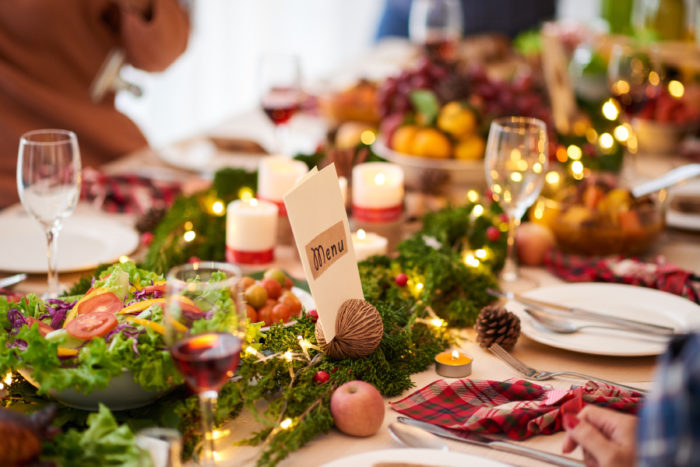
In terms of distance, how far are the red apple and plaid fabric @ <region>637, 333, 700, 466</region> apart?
12.5 inches

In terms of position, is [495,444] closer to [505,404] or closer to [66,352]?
[505,404]

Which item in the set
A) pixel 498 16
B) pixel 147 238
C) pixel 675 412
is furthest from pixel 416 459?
pixel 498 16

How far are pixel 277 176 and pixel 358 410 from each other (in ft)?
2.12

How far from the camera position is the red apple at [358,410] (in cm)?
82

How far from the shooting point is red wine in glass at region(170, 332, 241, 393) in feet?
2.21

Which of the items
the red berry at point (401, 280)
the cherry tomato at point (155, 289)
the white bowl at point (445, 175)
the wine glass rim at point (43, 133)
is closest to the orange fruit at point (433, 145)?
the white bowl at point (445, 175)

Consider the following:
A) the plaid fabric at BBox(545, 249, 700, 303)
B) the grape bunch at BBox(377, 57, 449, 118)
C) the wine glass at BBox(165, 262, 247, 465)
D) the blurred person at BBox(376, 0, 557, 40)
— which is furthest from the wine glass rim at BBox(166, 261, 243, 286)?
the blurred person at BBox(376, 0, 557, 40)

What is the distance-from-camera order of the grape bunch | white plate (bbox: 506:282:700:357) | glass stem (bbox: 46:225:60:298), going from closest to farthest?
white plate (bbox: 506:282:700:357) → glass stem (bbox: 46:225:60:298) → the grape bunch

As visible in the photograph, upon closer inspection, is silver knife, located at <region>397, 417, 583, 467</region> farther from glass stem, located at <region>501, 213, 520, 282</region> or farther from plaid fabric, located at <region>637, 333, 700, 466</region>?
glass stem, located at <region>501, 213, 520, 282</region>

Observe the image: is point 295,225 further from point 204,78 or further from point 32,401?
point 204,78

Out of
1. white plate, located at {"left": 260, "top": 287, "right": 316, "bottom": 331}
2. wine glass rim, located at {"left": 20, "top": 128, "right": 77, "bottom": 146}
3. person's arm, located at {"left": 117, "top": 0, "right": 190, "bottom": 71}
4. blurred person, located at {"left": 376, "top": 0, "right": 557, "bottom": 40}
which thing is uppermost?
blurred person, located at {"left": 376, "top": 0, "right": 557, "bottom": 40}

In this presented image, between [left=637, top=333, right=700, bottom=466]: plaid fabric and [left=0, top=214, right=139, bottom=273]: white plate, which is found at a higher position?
[left=637, top=333, right=700, bottom=466]: plaid fabric

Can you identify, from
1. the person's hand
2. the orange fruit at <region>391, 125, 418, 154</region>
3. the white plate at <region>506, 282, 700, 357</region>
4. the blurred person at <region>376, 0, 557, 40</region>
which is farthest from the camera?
the blurred person at <region>376, 0, 557, 40</region>

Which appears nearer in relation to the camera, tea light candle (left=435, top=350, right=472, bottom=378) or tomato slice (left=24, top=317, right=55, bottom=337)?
tomato slice (left=24, top=317, right=55, bottom=337)
